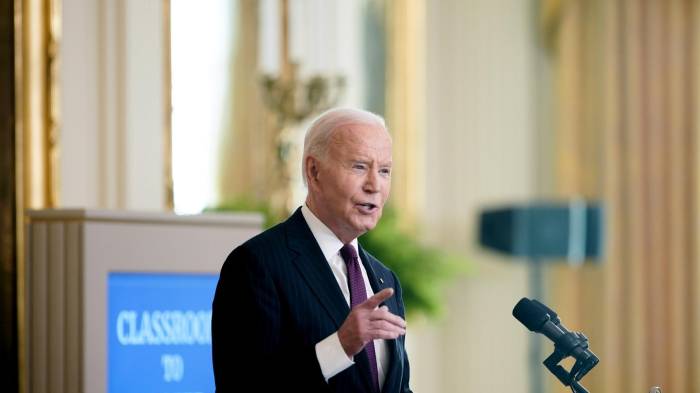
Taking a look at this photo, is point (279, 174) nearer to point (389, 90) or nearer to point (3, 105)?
point (389, 90)

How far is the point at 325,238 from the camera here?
8.57ft

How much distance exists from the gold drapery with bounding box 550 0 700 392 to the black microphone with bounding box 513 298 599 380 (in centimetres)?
765

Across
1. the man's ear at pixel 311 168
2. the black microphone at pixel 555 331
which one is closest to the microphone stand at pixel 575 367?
the black microphone at pixel 555 331

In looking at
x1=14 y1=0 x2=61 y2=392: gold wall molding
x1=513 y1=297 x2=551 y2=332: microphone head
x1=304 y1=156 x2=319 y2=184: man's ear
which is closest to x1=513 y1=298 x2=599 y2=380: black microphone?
x1=513 y1=297 x2=551 y2=332: microphone head

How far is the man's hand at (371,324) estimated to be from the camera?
2.27 m

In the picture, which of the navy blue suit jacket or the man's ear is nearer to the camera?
the navy blue suit jacket

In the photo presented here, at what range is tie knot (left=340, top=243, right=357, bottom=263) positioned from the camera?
260cm

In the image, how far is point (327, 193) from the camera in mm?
2537

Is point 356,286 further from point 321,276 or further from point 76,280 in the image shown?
point 76,280

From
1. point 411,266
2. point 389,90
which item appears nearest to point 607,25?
point 389,90

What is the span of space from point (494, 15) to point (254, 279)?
8.85 meters

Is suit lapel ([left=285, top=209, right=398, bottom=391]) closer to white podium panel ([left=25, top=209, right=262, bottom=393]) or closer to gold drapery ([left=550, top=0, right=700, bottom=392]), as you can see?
white podium panel ([left=25, top=209, right=262, bottom=393])

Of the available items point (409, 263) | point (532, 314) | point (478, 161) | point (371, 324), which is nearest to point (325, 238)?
point (371, 324)

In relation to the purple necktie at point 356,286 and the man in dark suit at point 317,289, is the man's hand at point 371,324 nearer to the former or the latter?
the man in dark suit at point 317,289
